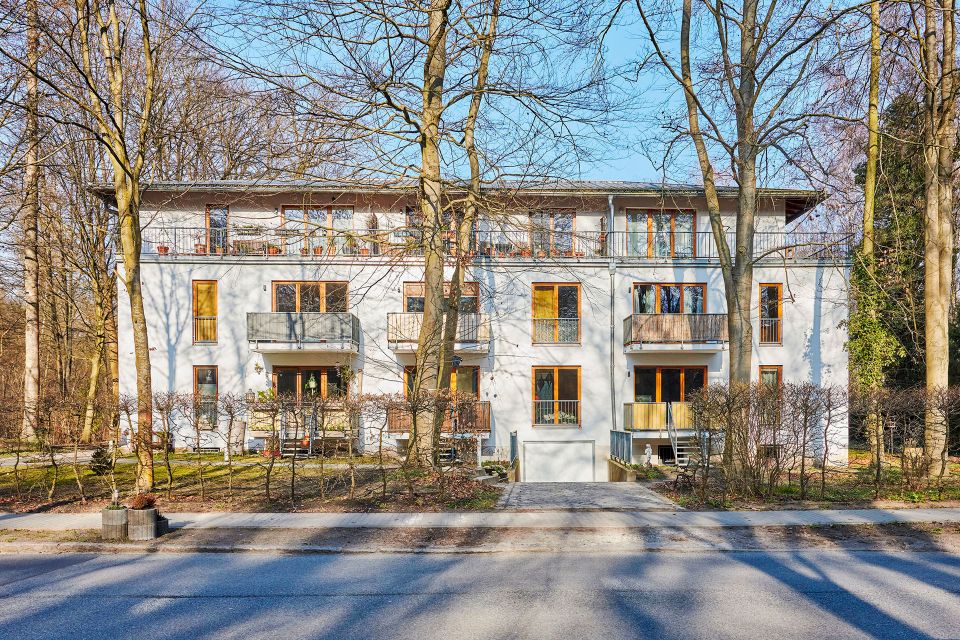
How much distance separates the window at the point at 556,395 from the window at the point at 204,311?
10.9 meters

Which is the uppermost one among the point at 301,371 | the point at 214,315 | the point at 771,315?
the point at 214,315

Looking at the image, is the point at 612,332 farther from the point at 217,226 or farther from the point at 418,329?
the point at 217,226

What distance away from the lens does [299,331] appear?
20312 mm

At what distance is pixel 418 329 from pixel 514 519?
10.9m

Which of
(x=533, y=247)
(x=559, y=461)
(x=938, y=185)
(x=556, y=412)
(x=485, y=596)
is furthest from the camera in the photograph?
(x=556, y=412)

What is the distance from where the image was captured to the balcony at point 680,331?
806 inches

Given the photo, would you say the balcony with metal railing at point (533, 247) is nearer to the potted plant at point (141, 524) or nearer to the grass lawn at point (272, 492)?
the grass lawn at point (272, 492)

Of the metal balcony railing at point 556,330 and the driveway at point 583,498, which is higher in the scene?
the metal balcony railing at point 556,330

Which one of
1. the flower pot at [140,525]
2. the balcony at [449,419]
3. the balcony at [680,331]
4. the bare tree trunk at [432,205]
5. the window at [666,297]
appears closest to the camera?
the flower pot at [140,525]

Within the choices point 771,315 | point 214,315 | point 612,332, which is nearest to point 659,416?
point 612,332

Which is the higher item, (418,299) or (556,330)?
(418,299)

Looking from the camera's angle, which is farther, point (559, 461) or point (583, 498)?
point (559, 461)

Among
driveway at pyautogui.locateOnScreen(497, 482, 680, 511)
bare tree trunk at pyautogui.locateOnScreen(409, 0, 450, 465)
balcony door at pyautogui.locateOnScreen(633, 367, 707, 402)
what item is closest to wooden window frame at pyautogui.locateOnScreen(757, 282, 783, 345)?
balcony door at pyautogui.locateOnScreen(633, 367, 707, 402)

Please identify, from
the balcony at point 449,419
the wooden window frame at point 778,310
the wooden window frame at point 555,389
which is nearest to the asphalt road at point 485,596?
the balcony at point 449,419
